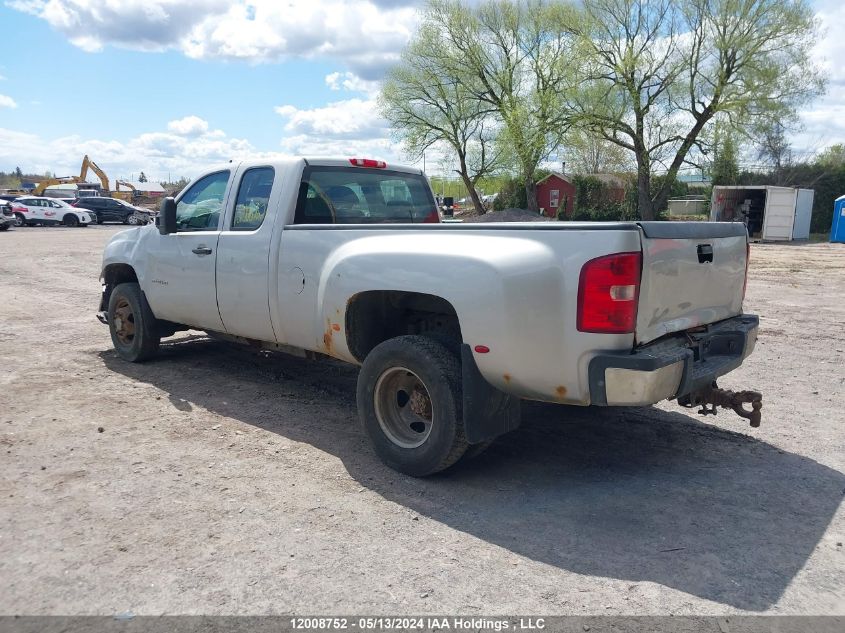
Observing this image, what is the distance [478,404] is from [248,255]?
2409 mm

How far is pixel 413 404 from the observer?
4359 mm

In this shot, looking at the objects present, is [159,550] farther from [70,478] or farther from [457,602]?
[457,602]

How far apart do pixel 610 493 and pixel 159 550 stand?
8.11 ft

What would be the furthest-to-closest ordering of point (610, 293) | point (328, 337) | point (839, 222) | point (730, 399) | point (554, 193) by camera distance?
point (554, 193) → point (839, 222) → point (328, 337) → point (730, 399) → point (610, 293)

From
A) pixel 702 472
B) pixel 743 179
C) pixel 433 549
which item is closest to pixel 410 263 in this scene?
pixel 433 549

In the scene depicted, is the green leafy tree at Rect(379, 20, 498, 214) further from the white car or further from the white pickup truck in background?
the white pickup truck in background

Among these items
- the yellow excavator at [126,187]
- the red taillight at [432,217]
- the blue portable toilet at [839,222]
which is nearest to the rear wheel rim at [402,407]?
the red taillight at [432,217]

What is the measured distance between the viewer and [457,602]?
2953 millimetres

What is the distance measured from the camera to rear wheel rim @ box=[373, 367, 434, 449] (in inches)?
170

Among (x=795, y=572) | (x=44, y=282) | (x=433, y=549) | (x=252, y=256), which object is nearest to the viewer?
(x=795, y=572)

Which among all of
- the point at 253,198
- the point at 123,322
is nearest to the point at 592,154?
the point at 123,322

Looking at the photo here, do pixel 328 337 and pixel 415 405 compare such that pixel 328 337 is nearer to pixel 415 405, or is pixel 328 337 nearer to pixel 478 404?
pixel 415 405

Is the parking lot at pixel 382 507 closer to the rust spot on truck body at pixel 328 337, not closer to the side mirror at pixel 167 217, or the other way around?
the rust spot on truck body at pixel 328 337

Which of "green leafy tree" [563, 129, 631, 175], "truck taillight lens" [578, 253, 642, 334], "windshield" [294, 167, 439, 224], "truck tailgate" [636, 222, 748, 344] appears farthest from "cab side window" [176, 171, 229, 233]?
"green leafy tree" [563, 129, 631, 175]
